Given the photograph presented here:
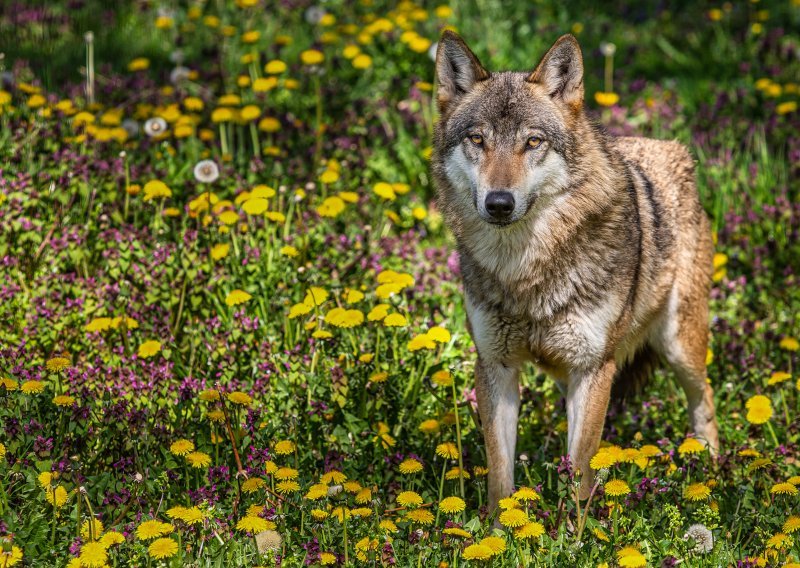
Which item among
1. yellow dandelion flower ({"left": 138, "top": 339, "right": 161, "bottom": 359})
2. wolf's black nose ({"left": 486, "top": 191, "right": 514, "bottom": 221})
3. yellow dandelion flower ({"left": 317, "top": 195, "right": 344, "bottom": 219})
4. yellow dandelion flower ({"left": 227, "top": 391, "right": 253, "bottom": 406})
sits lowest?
yellow dandelion flower ({"left": 138, "top": 339, "right": 161, "bottom": 359})

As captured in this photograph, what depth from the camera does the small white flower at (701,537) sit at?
3.63 metres

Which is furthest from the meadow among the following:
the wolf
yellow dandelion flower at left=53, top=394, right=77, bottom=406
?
the wolf

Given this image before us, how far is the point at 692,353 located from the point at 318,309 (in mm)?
1927

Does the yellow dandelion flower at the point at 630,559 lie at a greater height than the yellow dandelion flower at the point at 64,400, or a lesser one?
lesser

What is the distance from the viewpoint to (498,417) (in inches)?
174

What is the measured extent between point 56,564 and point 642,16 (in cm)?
758

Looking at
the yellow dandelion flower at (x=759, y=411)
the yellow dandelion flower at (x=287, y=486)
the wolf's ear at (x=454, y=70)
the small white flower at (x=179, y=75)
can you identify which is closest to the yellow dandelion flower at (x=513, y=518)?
the yellow dandelion flower at (x=287, y=486)

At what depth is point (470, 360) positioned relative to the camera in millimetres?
5363

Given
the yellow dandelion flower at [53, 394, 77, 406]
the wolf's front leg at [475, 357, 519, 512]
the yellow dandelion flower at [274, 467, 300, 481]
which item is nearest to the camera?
the yellow dandelion flower at [274, 467, 300, 481]

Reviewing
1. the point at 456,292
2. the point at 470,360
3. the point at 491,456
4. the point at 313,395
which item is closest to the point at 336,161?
the point at 456,292

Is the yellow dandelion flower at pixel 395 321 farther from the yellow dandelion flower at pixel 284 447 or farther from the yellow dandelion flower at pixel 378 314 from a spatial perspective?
the yellow dandelion flower at pixel 284 447

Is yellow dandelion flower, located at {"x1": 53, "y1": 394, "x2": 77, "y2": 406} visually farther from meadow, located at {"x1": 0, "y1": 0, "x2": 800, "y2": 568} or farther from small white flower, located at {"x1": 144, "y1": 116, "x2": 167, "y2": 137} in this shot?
small white flower, located at {"x1": 144, "y1": 116, "x2": 167, "y2": 137}

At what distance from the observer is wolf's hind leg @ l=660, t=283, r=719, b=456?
5117 mm

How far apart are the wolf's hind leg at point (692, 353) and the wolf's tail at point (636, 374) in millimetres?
77
